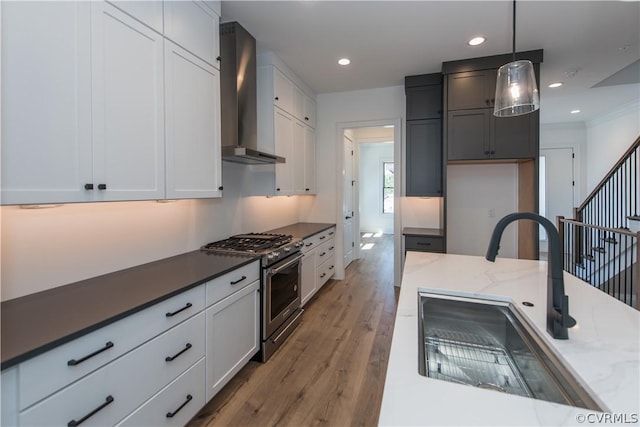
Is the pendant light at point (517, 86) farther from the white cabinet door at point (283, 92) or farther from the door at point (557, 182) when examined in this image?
the door at point (557, 182)

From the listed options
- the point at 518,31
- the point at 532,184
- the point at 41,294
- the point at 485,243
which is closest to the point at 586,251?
the point at 485,243

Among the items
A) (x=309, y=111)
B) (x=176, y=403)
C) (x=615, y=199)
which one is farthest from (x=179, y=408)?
(x=615, y=199)

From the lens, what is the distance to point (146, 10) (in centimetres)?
168

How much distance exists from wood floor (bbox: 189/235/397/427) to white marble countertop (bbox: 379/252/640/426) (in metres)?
1.06

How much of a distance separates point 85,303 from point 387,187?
8.90 metres

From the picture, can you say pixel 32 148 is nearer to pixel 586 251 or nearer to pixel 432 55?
pixel 432 55

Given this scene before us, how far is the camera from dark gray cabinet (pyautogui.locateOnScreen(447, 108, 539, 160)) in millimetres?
3242

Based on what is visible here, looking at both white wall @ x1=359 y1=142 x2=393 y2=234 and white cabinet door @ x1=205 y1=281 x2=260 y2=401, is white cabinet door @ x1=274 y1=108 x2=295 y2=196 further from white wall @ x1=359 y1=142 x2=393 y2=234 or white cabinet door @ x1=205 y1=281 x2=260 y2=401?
white wall @ x1=359 y1=142 x2=393 y2=234

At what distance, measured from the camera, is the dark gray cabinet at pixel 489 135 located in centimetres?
324

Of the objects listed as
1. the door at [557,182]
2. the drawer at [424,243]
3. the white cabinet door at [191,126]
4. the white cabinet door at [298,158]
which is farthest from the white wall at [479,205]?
the door at [557,182]

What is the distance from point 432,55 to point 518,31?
800mm

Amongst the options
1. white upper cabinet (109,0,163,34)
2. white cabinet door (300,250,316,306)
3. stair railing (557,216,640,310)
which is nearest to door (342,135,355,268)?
white cabinet door (300,250,316,306)

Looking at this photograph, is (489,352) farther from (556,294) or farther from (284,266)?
(284,266)

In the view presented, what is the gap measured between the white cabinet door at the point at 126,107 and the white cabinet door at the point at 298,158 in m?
2.05
